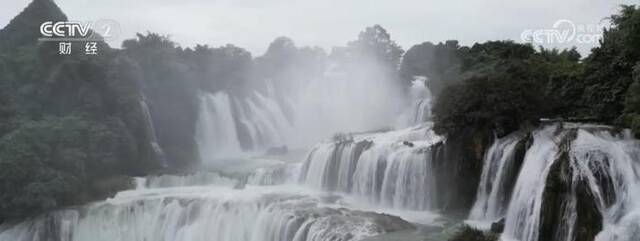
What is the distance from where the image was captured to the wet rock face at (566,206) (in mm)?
10883

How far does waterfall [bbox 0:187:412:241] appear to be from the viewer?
15.8 m

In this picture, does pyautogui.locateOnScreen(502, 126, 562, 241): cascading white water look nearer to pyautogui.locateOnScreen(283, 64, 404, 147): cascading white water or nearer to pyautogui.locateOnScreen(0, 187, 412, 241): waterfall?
pyautogui.locateOnScreen(0, 187, 412, 241): waterfall

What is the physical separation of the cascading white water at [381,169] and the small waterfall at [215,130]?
11202mm

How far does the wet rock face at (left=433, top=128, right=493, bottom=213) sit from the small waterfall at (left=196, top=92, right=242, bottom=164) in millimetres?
16494

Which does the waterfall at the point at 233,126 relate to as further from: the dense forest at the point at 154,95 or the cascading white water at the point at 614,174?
the cascading white water at the point at 614,174

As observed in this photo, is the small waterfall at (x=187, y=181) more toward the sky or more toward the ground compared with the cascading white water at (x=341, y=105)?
more toward the ground

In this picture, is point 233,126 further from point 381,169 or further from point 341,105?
point 381,169

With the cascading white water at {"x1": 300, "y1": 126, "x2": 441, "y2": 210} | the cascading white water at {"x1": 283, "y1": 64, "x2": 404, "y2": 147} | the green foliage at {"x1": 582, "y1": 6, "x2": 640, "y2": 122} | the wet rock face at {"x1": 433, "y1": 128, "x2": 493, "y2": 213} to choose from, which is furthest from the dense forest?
the cascading white water at {"x1": 283, "y1": 64, "x2": 404, "y2": 147}

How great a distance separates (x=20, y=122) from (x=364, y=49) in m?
27.8

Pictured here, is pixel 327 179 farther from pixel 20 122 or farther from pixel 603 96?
pixel 20 122

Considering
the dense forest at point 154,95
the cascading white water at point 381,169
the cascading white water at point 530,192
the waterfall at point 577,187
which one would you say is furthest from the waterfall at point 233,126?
the waterfall at point 577,187

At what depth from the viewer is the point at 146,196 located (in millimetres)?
19156

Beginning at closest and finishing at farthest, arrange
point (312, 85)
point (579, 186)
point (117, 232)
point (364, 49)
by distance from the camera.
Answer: point (579, 186) < point (117, 232) < point (312, 85) < point (364, 49)

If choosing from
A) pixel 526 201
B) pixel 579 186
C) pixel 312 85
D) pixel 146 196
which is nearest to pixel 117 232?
pixel 146 196
